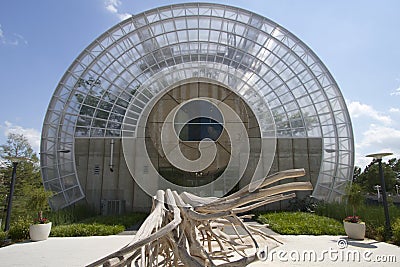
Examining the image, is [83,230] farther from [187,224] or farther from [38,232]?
[187,224]

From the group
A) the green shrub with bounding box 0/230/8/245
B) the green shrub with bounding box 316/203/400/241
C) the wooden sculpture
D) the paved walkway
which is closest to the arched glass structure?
the green shrub with bounding box 316/203/400/241

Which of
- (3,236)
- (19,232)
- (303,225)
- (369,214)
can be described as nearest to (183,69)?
(303,225)

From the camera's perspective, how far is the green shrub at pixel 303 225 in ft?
32.2

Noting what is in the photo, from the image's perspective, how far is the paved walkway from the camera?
5906mm

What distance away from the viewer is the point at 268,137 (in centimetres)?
1606

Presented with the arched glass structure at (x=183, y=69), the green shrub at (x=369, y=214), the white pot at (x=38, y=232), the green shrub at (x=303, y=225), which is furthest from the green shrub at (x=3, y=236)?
the green shrub at (x=369, y=214)

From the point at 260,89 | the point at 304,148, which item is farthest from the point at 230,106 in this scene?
the point at 304,148

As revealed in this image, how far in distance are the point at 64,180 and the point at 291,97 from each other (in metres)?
15.1

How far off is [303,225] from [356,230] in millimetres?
2186

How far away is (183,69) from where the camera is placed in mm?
16828

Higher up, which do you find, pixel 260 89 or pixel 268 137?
pixel 260 89

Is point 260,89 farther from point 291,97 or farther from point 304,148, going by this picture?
A: point 304,148

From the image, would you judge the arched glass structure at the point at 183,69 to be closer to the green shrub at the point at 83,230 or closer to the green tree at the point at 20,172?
→ the green tree at the point at 20,172

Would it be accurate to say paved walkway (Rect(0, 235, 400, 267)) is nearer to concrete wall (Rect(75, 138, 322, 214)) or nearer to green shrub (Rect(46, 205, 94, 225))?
green shrub (Rect(46, 205, 94, 225))
